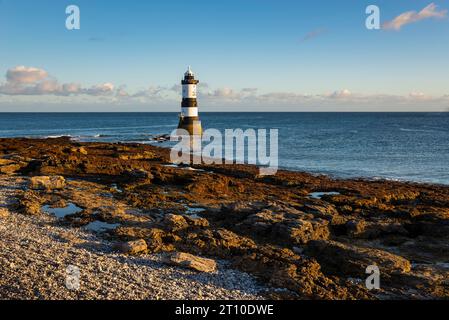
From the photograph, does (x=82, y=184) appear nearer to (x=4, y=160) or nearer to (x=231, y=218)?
(x=4, y=160)

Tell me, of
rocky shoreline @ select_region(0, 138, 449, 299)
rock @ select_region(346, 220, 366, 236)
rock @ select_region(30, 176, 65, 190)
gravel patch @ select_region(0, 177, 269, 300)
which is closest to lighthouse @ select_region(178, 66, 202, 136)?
rocky shoreline @ select_region(0, 138, 449, 299)

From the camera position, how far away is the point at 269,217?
15523 millimetres

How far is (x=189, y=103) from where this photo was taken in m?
48.4

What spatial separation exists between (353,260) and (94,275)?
22.7 feet

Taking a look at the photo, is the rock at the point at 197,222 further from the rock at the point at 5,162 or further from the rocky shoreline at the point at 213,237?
the rock at the point at 5,162

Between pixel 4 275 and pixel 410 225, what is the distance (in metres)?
13.3

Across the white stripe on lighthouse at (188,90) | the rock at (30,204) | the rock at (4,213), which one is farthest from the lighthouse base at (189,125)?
the rock at (4,213)

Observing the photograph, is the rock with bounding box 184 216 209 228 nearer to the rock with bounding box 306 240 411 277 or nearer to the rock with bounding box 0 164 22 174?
the rock with bounding box 306 240 411 277

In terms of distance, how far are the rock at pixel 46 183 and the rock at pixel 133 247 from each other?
914 centimetres

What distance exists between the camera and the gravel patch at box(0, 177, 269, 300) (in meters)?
9.69

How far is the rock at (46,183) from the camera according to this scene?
20.1m

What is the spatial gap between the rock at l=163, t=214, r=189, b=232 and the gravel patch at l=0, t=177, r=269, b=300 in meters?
2.32

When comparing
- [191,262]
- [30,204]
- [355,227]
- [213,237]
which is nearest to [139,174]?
[30,204]
